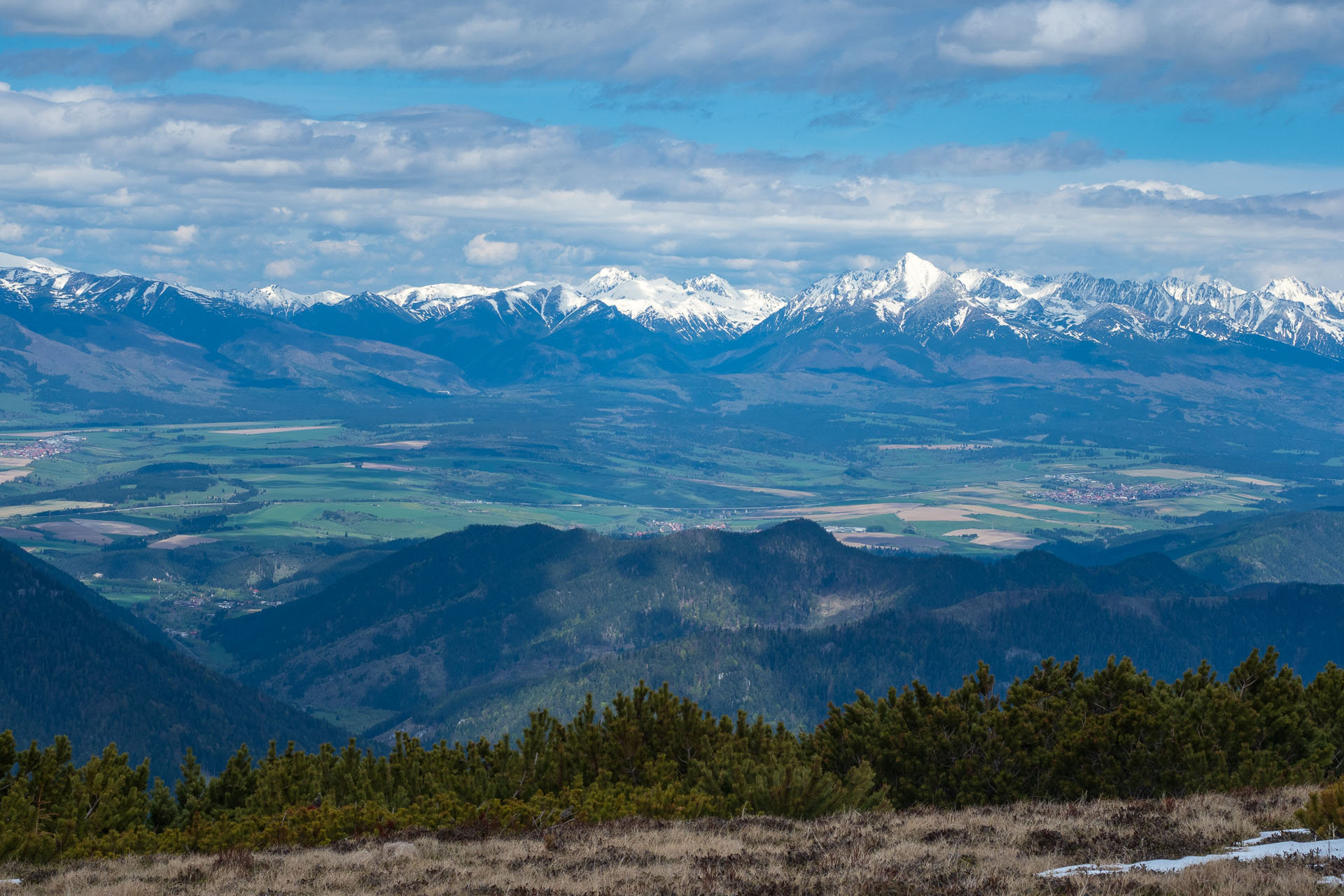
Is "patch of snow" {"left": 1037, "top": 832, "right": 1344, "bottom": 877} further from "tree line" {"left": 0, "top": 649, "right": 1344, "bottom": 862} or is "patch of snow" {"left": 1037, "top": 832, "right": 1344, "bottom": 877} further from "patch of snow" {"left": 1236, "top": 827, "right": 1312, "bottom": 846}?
"tree line" {"left": 0, "top": 649, "right": 1344, "bottom": 862}

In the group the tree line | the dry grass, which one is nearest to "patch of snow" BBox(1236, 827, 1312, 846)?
the dry grass

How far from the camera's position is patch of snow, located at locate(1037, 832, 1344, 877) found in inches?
1237

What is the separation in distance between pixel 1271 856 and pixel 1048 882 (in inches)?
231

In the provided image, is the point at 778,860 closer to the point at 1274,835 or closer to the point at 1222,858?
the point at 1222,858

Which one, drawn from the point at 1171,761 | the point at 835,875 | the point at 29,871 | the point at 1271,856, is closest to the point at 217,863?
the point at 29,871

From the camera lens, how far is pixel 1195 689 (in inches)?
2247

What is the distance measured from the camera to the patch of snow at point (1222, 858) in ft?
103

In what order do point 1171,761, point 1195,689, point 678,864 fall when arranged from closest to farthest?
point 678,864, point 1171,761, point 1195,689

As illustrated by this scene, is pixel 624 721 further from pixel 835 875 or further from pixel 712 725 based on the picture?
pixel 835 875

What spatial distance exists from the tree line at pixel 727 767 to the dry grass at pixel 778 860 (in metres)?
3.56

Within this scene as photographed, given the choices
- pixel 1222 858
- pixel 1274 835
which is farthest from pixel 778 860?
pixel 1274 835

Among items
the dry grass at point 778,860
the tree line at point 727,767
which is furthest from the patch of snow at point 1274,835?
the tree line at point 727,767

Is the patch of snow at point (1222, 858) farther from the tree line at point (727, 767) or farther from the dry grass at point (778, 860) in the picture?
the tree line at point (727, 767)

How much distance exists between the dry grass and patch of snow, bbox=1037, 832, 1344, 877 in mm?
809
